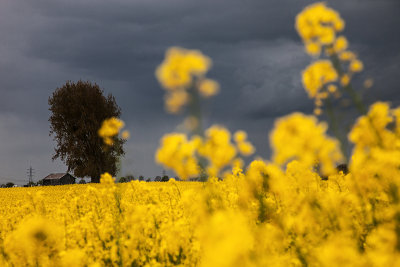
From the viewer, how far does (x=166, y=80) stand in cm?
210

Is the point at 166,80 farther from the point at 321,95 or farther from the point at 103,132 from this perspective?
the point at 103,132

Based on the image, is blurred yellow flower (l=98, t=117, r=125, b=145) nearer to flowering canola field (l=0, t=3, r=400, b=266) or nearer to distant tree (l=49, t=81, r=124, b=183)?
flowering canola field (l=0, t=3, r=400, b=266)

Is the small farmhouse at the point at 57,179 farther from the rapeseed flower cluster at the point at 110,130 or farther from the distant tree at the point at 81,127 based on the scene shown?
the rapeseed flower cluster at the point at 110,130

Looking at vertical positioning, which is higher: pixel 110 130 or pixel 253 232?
pixel 110 130

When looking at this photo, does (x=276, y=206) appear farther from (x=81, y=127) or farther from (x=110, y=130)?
(x=81, y=127)

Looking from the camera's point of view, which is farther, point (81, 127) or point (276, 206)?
point (81, 127)

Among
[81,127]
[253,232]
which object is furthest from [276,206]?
[81,127]

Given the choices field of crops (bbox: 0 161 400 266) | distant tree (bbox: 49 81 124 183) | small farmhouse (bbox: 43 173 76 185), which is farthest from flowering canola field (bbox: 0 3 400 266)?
small farmhouse (bbox: 43 173 76 185)

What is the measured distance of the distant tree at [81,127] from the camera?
92.6ft

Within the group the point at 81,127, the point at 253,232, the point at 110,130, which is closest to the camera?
the point at 253,232

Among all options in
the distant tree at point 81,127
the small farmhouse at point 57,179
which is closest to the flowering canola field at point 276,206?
the distant tree at point 81,127

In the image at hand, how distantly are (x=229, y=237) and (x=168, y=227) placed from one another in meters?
3.36

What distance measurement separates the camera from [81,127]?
2827cm

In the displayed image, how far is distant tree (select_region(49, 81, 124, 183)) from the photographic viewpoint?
2822 centimetres
